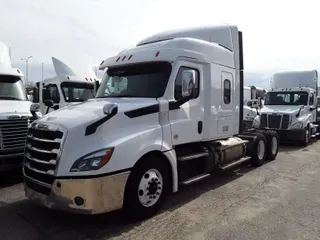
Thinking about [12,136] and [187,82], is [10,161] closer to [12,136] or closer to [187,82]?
[12,136]

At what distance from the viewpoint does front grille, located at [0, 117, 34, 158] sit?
677 cm

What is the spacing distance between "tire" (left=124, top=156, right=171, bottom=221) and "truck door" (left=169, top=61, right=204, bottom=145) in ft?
2.20

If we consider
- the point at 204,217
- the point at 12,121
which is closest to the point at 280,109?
the point at 204,217

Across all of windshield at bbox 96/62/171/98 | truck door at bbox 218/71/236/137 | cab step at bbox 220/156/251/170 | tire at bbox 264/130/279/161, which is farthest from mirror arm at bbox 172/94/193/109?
tire at bbox 264/130/279/161

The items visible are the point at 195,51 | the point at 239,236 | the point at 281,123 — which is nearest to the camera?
the point at 239,236

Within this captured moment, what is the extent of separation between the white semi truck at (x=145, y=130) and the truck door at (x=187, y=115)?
2cm

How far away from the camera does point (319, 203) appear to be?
5.92 m

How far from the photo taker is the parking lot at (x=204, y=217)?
4539 millimetres

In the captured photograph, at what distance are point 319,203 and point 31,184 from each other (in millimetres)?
5079

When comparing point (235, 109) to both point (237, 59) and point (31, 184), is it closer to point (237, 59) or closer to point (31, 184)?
point (237, 59)

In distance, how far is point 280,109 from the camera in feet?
47.3

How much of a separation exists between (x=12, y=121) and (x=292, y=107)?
12005mm

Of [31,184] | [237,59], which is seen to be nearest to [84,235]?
[31,184]

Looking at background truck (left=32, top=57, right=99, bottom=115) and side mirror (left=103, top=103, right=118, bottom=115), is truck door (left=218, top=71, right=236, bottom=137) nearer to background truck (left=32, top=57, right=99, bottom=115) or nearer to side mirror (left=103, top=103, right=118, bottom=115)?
side mirror (left=103, top=103, right=118, bottom=115)
